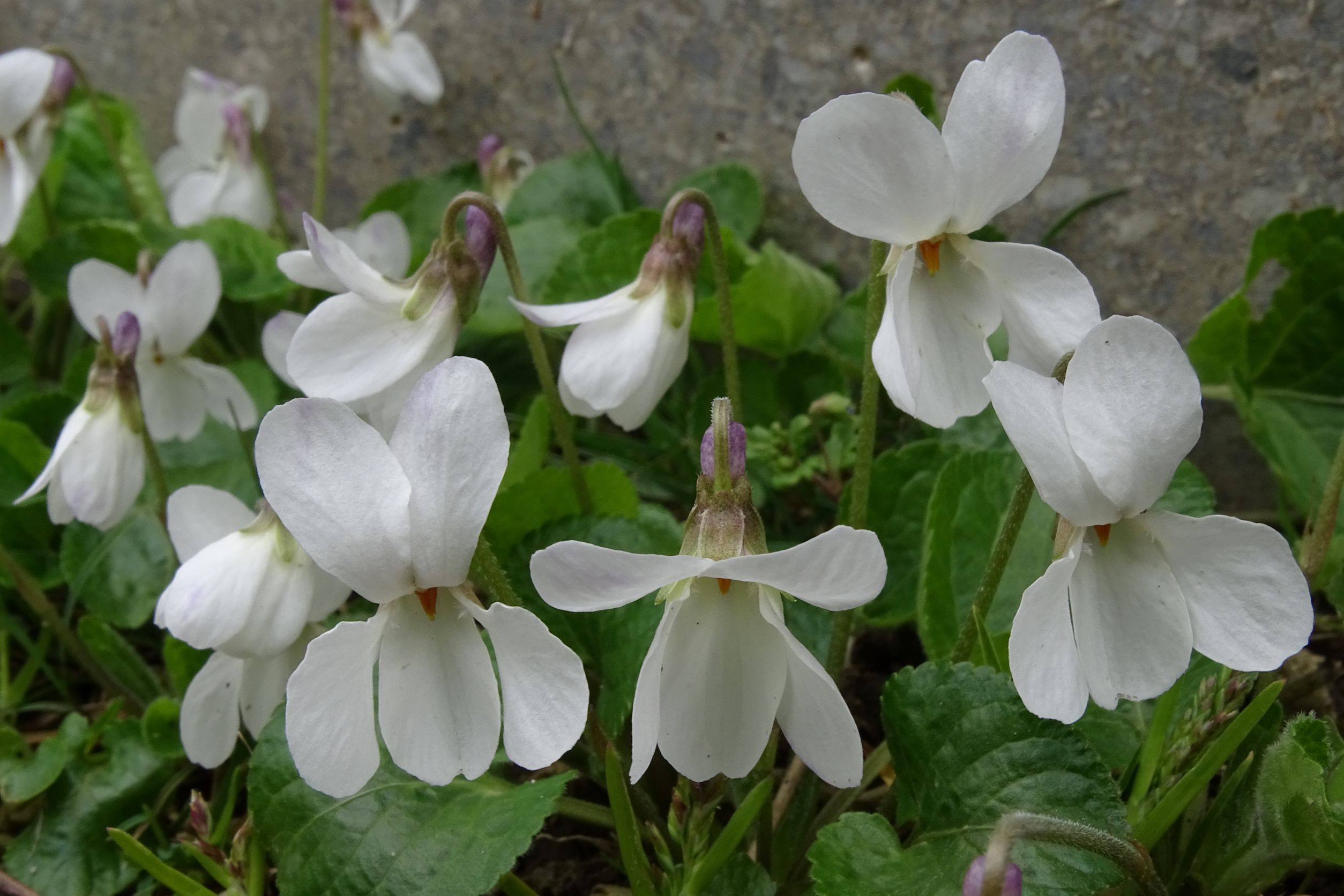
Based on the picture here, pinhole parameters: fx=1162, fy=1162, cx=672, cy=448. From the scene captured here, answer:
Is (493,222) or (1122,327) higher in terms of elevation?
(1122,327)

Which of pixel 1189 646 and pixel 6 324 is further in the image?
pixel 6 324

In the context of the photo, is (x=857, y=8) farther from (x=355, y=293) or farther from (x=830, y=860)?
(x=830, y=860)

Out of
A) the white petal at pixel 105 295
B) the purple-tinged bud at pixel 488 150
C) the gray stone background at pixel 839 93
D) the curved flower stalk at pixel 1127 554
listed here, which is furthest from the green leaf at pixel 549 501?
the purple-tinged bud at pixel 488 150

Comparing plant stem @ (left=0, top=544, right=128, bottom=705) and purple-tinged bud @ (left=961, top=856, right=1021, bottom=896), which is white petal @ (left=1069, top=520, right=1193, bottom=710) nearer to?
purple-tinged bud @ (left=961, top=856, right=1021, bottom=896)

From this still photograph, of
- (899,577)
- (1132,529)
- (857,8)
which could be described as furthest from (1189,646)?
(857,8)

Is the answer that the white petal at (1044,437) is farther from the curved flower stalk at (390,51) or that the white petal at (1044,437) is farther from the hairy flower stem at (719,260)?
the curved flower stalk at (390,51)

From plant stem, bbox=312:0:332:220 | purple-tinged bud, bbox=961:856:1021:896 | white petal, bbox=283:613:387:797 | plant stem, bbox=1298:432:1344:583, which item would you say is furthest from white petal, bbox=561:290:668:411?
plant stem, bbox=312:0:332:220
